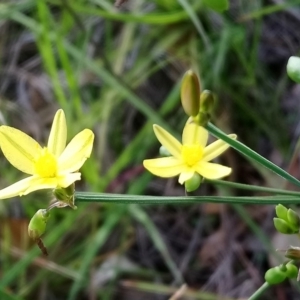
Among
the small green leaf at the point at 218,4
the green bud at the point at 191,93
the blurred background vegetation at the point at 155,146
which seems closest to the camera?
the green bud at the point at 191,93

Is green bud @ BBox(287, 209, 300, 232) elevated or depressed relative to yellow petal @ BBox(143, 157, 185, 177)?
depressed

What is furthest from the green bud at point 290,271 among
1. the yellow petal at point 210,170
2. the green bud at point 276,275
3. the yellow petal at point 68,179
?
the yellow petal at point 68,179

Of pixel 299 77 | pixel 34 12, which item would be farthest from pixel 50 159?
pixel 34 12

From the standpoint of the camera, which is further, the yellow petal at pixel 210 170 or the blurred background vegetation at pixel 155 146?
the blurred background vegetation at pixel 155 146

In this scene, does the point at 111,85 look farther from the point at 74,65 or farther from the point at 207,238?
the point at 207,238

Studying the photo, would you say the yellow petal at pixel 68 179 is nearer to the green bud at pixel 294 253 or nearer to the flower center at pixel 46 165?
the flower center at pixel 46 165

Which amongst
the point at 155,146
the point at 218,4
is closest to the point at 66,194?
the point at 218,4

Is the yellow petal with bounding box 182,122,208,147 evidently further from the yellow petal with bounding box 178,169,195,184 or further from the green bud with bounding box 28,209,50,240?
the green bud with bounding box 28,209,50,240

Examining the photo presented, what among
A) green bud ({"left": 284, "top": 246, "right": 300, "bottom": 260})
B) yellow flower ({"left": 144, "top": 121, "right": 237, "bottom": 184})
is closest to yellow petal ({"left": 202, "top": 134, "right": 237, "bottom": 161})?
yellow flower ({"left": 144, "top": 121, "right": 237, "bottom": 184})

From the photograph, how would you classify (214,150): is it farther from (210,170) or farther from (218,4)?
(218,4)
